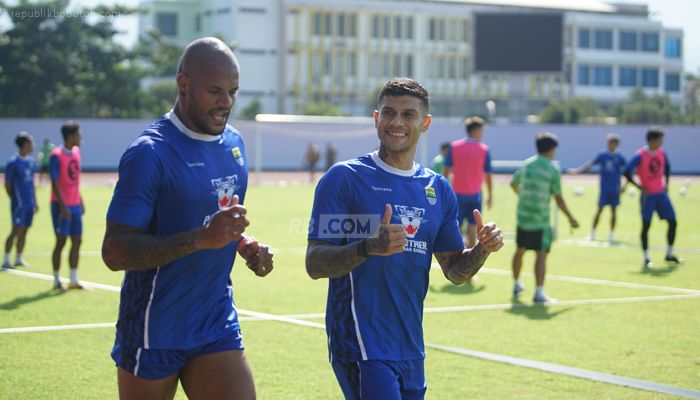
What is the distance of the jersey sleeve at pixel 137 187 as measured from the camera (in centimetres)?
504

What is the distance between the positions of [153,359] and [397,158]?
5.37 feet

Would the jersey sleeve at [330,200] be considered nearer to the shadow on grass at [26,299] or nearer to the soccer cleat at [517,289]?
the shadow on grass at [26,299]

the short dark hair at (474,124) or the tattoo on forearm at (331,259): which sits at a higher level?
the short dark hair at (474,124)

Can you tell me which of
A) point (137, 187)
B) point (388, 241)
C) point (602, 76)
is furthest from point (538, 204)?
point (602, 76)

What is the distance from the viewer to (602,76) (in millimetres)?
100812

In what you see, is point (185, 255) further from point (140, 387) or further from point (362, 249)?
point (362, 249)

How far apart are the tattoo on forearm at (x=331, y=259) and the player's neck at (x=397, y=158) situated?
578 mm

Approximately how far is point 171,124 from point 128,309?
96 centimetres

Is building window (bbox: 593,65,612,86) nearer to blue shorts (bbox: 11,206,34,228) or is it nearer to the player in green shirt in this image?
blue shorts (bbox: 11,206,34,228)

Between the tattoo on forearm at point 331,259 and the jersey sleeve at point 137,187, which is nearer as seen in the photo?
the jersey sleeve at point 137,187

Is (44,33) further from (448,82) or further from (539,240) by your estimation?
(539,240)

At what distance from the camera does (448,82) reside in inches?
3826

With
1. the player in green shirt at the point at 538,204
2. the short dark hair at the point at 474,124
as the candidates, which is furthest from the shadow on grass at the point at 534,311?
the short dark hair at the point at 474,124

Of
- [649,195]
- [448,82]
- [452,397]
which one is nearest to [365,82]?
[448,82]
